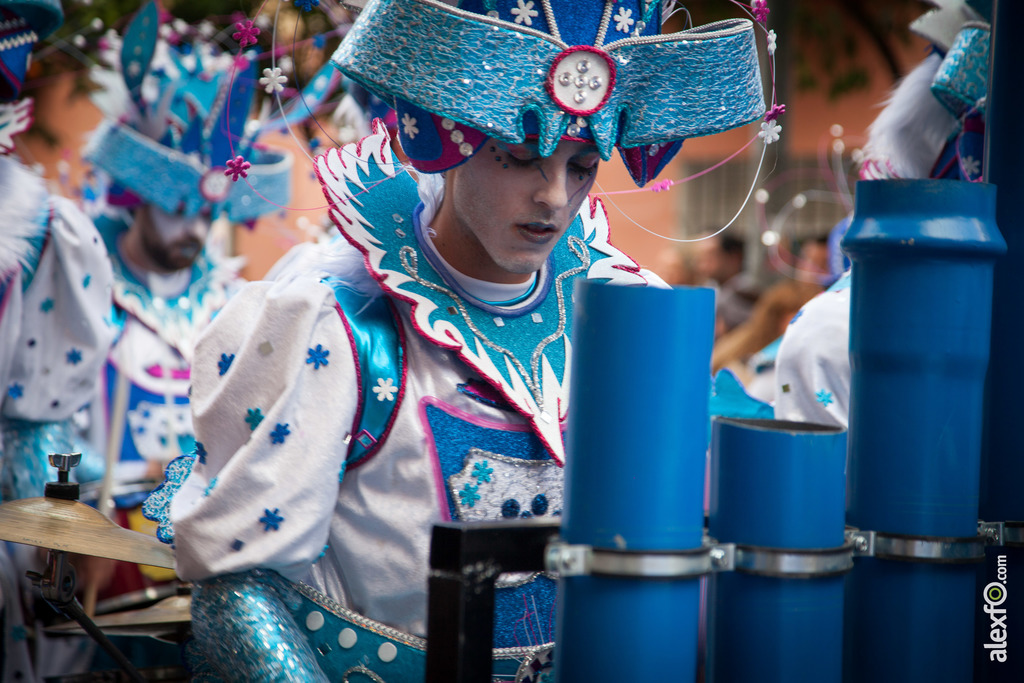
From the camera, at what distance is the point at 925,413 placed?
959 millimetres

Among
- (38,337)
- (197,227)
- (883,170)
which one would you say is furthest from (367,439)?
(197,227)

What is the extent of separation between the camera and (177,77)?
3805 millimetres

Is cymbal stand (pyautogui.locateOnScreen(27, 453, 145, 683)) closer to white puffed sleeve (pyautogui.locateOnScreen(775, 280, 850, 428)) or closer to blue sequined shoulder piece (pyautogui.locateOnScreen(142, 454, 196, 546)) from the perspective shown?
blue sequined shoulder piece (pyautogui.locateOnScreen(142, 454, 196, 546))

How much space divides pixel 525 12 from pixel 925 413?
0.62m

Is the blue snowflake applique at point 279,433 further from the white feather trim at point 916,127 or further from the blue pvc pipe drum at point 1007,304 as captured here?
the white feather trim at point 916,127

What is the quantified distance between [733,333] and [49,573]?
15.4 ft

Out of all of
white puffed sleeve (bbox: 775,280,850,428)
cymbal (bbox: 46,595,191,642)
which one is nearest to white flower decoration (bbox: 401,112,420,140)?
cymbal (bbox: 46,595,191,642)

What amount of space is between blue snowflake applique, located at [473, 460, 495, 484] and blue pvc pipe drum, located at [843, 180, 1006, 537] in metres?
0.49

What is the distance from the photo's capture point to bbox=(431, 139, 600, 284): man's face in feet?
4.25

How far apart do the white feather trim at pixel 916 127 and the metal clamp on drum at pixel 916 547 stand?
1399mm

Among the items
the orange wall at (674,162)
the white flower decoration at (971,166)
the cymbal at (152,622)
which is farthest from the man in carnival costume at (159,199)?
the orange wall at (674,162)

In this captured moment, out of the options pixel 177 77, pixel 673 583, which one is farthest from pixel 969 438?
pixel 177 77

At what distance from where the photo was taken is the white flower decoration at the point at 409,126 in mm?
1308

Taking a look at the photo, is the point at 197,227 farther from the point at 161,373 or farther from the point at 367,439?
the point at 367,439
